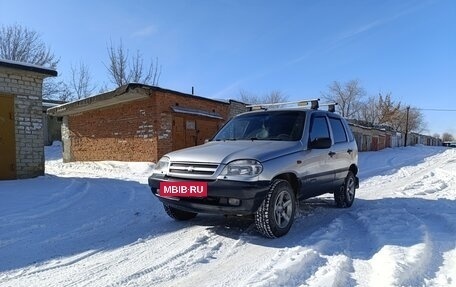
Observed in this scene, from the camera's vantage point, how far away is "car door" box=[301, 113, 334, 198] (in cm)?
525

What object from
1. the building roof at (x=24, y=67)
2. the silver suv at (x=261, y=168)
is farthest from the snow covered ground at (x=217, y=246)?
the building roof at (x=24, y=67)

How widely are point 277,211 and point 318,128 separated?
1866mm

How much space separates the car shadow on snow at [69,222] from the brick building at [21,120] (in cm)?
154

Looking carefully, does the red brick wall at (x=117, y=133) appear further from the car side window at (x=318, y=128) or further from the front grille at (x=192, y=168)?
the front grille at (x=192, y=168)

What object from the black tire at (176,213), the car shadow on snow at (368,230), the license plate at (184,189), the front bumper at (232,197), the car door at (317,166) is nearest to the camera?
the car shadow on snow at (368,230)

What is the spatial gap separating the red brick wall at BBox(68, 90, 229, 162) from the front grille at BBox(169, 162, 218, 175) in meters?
10.4

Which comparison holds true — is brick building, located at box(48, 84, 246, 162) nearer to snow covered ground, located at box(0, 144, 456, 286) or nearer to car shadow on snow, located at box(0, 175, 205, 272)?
car shadow on snow, located at box(0, 175, 205, 272)

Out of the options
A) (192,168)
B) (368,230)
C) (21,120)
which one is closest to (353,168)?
(368,230)

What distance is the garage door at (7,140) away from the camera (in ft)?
31.3

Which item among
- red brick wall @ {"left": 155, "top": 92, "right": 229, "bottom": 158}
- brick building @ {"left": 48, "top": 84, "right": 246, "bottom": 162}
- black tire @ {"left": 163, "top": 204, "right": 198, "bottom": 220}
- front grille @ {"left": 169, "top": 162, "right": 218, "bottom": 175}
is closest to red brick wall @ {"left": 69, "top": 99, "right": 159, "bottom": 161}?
brick building @ {"left": 48, "top": 84, "right": 246, "bottom": 162}

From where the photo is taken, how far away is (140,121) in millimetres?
15781

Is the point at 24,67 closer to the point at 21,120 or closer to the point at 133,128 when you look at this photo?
the point at 21,120

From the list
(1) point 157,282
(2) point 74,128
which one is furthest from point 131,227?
(2) point 74,128

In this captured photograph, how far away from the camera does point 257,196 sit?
4234 millimetres
